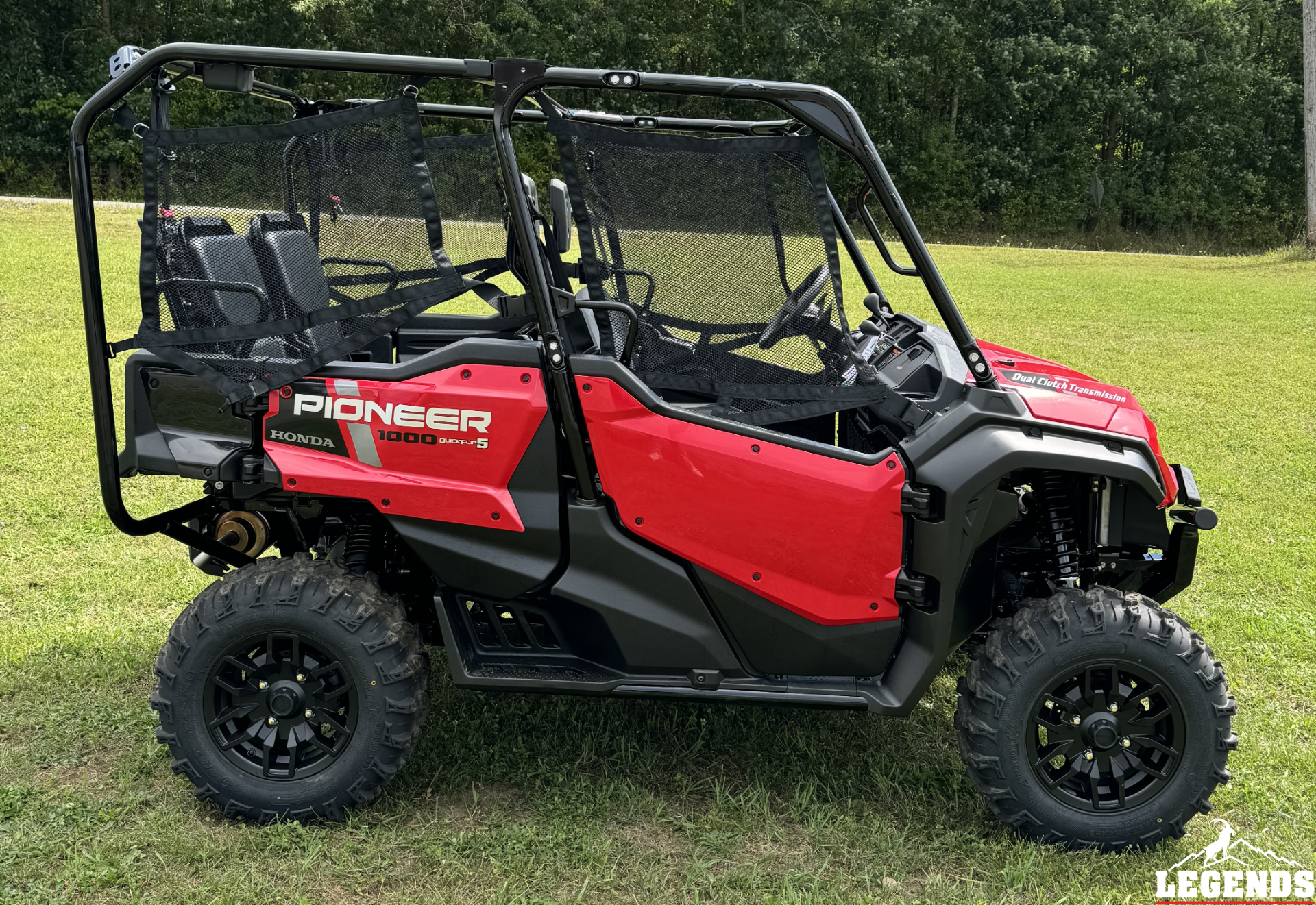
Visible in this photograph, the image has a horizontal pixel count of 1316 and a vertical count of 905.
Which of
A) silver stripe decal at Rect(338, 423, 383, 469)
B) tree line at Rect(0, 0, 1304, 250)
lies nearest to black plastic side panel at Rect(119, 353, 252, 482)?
silver stripe decal at Rect(338, 423, 383, 469)

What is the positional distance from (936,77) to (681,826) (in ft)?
101

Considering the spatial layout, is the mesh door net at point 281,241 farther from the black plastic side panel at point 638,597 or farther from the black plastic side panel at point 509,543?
the black plastic side panel at point 638,597

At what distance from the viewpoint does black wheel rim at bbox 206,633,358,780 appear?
321 cm

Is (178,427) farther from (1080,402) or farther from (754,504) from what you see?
(1080,402)

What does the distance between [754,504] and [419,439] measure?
952 millimetres

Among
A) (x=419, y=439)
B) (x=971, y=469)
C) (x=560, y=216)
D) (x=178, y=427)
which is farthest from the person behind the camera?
(x=560, y=216)

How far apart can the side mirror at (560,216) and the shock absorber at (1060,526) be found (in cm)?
160

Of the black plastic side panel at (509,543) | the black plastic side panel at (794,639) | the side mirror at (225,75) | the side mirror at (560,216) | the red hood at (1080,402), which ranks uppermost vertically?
the side mirror at (225,75)

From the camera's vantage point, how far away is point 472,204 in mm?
3750

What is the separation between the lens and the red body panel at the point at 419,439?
303 centimetres

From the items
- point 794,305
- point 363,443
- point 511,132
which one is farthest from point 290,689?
point 794,305

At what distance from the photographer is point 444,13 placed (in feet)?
82.3

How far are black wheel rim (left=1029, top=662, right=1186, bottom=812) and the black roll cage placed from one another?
937 mm

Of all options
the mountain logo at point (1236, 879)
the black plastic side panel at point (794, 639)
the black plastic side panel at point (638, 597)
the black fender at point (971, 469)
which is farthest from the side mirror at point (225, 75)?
the mountain logo at point (1236, 879)
